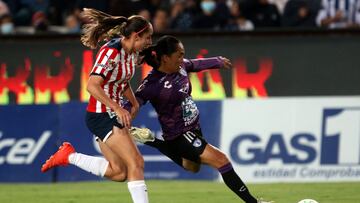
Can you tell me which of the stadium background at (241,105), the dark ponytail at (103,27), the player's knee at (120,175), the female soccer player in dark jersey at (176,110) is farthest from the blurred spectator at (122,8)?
the player's knee at (120,175)

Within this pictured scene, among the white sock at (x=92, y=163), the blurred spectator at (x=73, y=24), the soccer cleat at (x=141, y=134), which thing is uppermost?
the soccer cleat at (x=141, y=134)

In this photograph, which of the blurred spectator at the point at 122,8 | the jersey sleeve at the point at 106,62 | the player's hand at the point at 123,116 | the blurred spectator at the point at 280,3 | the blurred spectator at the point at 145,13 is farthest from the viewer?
the blurred spectator at the point at 122,8

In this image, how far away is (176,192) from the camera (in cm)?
1352

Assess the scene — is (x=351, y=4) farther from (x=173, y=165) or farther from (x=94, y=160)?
(x=94, y=160)

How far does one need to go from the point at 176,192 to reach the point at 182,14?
5.83m

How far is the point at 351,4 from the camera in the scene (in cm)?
1741

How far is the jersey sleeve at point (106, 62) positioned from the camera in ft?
30.7

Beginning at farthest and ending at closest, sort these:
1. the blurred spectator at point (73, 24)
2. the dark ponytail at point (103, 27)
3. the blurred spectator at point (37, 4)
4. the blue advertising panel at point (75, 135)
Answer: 1. the blurred spectator at point (37, 4)
2. the blurred spectator at point (73, 24)
3. the blue advertising panel at point (75, 135)
4. the dark ponytail at point (103, 27)

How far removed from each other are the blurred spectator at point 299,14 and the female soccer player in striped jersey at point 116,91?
8.18m

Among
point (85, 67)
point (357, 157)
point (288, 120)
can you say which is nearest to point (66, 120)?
point (85, 67)

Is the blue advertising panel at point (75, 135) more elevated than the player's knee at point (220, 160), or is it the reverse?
the player's knee at point (220, 160)

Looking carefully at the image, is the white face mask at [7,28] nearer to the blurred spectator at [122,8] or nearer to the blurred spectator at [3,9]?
the blurred spectator at [3,9]

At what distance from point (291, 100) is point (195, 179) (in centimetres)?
205

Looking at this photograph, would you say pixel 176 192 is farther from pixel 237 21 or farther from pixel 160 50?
pixel 237 21
